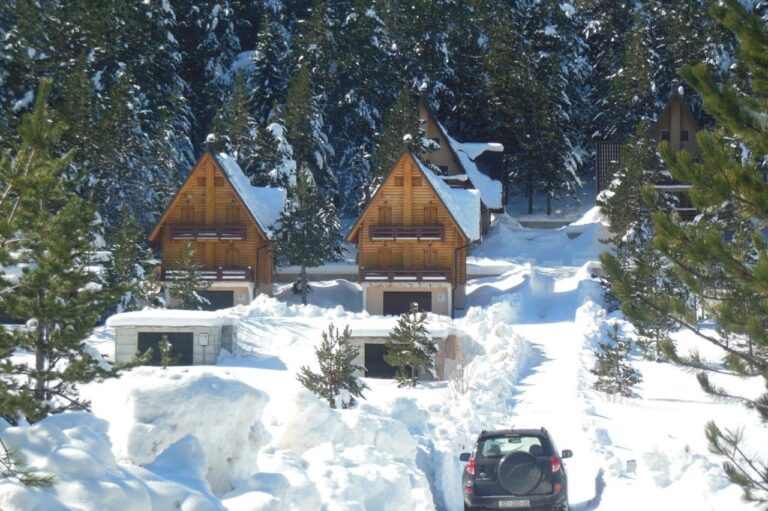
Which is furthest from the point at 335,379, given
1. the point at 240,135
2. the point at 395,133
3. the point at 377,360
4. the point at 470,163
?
the point at 470,163

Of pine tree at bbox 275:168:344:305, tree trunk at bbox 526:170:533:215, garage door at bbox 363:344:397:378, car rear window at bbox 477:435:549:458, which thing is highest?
tree trunk at bbox 526:170:533:215

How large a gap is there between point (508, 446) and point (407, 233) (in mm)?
32869

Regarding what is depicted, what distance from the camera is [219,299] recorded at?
5144cm

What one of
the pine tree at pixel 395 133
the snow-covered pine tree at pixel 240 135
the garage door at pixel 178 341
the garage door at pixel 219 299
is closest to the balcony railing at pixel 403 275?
the garage door at pixel 219 299

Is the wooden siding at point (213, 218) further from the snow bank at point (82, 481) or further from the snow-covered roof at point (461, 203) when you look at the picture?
the snow bank at point (82, 481)

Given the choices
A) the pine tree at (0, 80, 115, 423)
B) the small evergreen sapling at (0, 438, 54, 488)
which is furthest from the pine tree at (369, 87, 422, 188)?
the small evergreen sapling at (0, 438, 54, 488)

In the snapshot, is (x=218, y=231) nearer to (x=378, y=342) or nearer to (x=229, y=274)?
(x=229, y=274)

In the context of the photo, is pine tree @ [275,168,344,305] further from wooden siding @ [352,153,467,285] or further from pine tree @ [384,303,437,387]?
pine tree @ [384,303,437,387]

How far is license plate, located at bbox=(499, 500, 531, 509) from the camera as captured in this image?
16266mm

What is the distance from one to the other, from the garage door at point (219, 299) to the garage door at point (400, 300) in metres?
6.63

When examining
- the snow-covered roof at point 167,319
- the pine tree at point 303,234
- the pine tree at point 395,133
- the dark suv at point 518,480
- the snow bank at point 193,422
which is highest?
the pine tree at point 395,133

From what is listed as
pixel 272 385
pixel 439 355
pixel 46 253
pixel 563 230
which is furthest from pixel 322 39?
pixel 46 253

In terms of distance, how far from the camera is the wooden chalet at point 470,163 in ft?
210

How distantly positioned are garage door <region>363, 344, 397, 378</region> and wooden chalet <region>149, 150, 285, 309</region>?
14.6 meters
